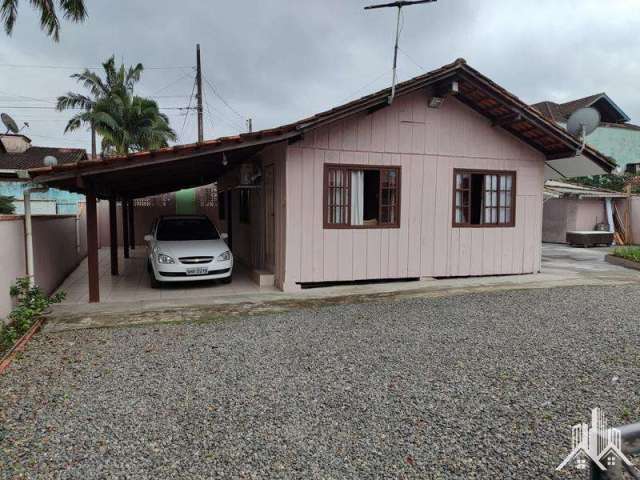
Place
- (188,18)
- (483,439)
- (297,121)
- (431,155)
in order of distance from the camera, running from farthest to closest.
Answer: (188,18) → (431,155) → (297,121) → (483,439)

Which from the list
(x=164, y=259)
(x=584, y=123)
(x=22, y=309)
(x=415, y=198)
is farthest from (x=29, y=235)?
(x=584, y=123)

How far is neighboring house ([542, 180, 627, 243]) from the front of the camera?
703 inches

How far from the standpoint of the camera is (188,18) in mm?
13602

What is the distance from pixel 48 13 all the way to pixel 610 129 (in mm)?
29983

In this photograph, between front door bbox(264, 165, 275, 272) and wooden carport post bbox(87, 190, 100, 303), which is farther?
front door bbox(264, 165, 275, 272)

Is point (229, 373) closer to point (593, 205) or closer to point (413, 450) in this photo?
point (413, 450)

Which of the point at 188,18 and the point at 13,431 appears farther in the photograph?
the point at 188,18

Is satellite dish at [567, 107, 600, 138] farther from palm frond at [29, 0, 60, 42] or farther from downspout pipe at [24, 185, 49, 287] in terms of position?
palm frond at [29, 0, 60, 42]

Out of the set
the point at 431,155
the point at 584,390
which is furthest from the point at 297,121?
the point at 584,390

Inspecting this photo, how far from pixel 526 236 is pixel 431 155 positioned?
3.07 metres

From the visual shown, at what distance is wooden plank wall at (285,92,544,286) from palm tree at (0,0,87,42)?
8.19 meters

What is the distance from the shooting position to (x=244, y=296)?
26.6 feet

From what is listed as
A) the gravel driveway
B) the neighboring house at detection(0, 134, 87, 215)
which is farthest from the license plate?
the neighboring house at detection(0, 134, 87, 215)

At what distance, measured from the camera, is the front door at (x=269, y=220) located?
955 cm
